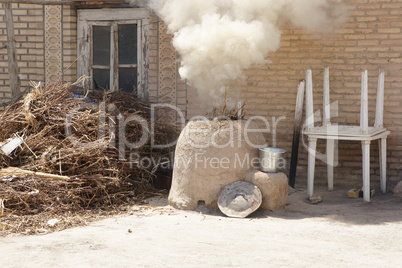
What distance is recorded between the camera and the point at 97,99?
7340 mm

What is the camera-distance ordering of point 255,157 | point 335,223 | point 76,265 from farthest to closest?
point 255,157 → point 335,223 → point 76,265

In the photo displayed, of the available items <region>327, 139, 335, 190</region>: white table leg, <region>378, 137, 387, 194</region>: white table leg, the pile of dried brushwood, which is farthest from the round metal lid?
<region>378, 137, 387, 194</region>: white table leg

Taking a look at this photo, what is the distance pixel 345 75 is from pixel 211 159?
2674mm

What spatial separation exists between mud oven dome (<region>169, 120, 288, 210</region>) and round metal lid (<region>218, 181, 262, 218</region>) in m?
0.09

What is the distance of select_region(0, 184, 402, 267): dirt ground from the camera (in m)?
4.05

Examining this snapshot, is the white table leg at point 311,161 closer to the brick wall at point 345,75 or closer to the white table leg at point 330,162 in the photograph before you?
the white table leg at point 330,162

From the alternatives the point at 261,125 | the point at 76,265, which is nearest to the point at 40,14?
the point at 261,125

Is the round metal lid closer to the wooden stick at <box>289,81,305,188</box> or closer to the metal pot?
the metal pot

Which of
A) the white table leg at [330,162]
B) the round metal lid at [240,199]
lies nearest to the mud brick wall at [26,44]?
the round metal lid at [240,199]

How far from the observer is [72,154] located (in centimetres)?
610

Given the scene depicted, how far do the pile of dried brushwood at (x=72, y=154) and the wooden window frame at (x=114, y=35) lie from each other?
979 mm

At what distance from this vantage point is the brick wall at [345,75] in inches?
273

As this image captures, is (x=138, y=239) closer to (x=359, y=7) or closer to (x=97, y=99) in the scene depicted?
(x=97, y=99)

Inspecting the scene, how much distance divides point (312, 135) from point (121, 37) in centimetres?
387
